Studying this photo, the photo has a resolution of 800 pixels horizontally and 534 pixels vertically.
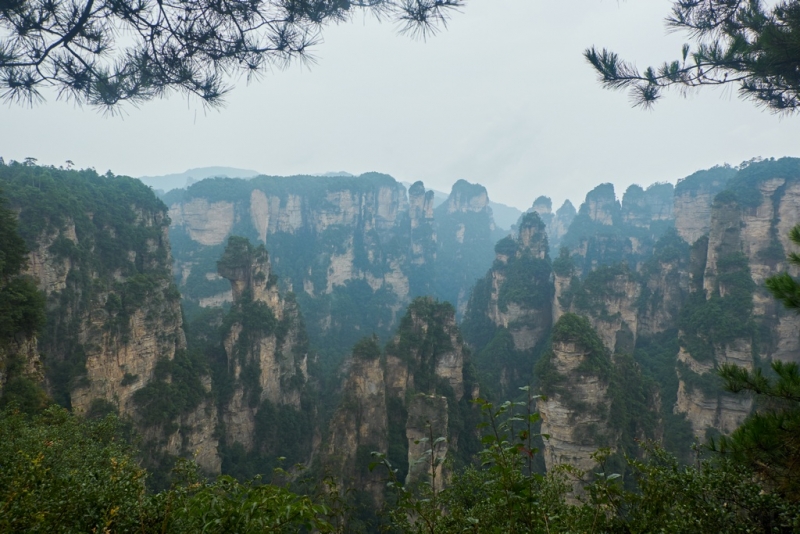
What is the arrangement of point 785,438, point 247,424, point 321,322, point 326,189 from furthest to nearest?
point 326,189, point 321,322, point 247,424, point 785,438

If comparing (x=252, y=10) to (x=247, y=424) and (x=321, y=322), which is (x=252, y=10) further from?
(x=321, y=322)

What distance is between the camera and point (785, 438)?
3.44 metres

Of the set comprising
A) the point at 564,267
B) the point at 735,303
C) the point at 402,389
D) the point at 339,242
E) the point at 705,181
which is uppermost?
the point at 705,181

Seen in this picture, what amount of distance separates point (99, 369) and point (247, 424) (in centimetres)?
Answer: 1172

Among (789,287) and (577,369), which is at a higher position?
(789,287)

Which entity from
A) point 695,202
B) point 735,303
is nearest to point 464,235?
point 695,202

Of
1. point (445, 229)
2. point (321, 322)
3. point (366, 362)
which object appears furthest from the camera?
point (445, 229)

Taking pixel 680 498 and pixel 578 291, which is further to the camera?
pixel 578 291

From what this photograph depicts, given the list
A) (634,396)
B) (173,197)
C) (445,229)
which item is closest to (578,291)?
(634,396)

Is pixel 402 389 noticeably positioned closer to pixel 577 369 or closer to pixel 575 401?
pixel 575 401

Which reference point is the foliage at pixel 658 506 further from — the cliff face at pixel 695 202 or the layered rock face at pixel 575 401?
the cliff face at pixel 695 202

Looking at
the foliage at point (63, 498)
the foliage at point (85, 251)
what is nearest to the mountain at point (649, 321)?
the foliage at point (63, 498)

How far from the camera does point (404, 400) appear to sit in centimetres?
2456

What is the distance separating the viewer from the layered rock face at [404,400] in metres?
18.5
